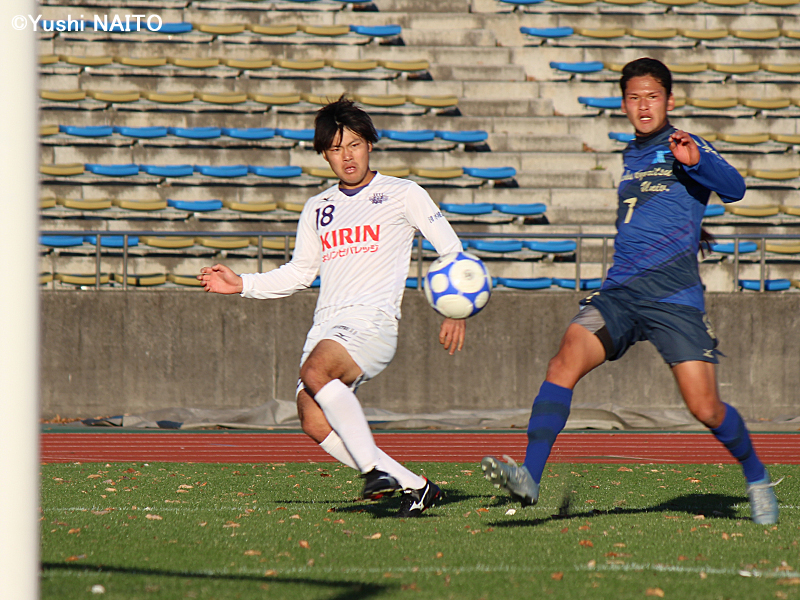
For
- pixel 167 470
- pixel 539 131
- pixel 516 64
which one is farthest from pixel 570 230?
pixel 167 470

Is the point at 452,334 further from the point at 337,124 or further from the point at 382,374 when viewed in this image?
the point at 382,374

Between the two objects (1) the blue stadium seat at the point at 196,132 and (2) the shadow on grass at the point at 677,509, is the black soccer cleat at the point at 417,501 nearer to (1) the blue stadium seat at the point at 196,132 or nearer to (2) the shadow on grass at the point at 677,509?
(2) the shadow on grass at the point at 677,509

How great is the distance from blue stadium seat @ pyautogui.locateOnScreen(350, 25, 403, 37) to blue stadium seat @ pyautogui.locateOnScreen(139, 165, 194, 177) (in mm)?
4328

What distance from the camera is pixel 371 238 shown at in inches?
189

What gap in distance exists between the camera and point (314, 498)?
18.7 feet

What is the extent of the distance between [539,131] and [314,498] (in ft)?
36.8

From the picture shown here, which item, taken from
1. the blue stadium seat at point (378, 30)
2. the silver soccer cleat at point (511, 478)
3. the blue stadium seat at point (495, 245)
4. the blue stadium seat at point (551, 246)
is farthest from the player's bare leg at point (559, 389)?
the blue stadium seat at point (378, 30)

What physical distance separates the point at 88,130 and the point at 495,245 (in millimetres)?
6481

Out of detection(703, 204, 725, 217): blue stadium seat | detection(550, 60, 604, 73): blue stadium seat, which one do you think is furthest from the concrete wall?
detection(550, 60, 604, 73): blue stadium seat

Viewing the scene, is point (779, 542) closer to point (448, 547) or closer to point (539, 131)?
point (448, 547)

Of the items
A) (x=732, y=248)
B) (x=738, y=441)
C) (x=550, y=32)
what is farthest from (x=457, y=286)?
(x=550, y=32)

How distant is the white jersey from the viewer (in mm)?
4777

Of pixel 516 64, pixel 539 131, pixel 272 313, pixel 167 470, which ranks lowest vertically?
pixel 167 470

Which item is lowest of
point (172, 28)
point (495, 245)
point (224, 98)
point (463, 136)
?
point (495, 245)
